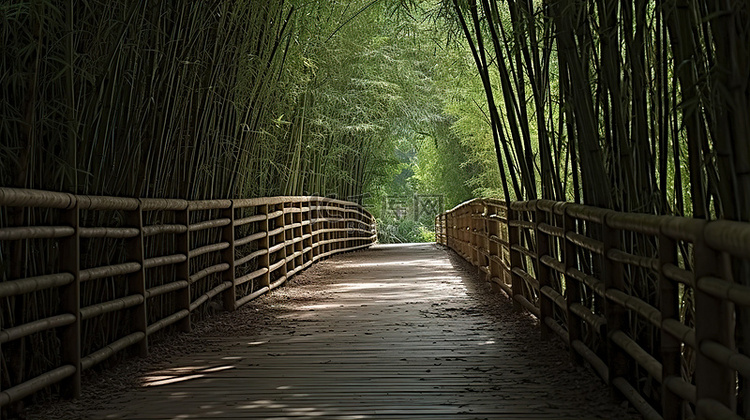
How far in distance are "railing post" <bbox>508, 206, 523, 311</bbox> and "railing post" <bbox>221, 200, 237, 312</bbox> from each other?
1718 millimetres

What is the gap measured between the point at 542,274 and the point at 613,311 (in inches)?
49.0

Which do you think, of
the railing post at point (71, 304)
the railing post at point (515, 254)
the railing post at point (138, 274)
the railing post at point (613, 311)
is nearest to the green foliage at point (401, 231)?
the railing post at point (515, 254)

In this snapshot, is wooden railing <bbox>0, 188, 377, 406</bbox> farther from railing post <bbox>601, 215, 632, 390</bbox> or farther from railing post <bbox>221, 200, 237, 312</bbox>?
railing post <bbox>601, 215, 632, 390</bbox>

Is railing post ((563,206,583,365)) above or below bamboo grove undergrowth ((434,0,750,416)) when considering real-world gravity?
below

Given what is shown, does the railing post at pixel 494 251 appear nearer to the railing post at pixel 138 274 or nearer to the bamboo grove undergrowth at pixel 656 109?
the bamboo grove undergrowth at pixel 656 109

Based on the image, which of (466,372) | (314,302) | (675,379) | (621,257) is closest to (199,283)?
(314,302)

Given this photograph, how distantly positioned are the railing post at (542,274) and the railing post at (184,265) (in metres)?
1.77

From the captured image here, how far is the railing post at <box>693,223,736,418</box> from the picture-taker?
1832mm

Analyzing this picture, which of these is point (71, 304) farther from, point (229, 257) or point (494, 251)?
point (494, 251)

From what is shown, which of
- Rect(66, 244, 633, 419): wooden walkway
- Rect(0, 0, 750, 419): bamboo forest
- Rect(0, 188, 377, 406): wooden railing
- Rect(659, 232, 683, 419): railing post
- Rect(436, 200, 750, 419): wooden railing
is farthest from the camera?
Rect(66, 244, 633, 419): wooden walkway

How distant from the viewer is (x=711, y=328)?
6.09 ft

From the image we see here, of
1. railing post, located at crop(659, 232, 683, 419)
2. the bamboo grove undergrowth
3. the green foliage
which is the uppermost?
the bamboo grove undergrowth

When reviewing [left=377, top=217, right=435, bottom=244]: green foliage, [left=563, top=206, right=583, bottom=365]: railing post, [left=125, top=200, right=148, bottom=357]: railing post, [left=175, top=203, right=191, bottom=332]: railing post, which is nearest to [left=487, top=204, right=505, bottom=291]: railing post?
[left=175, top=203, right=191, bottom=332]: railing post

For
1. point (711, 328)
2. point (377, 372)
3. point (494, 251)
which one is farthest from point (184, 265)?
point (711, 328)
